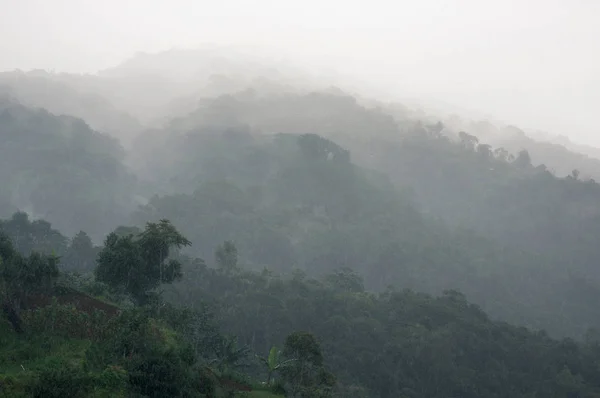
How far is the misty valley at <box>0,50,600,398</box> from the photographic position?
77.4 feet

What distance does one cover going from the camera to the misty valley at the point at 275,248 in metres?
23.6

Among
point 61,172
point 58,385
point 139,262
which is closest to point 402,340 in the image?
point 139,262

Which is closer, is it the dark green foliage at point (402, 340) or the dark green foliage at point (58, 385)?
the dark green foliage at point (58, 385)

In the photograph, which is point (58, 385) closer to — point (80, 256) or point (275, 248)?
point (80, 256)

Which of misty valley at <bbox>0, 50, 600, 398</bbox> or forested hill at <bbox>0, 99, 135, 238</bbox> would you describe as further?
forested hill at <bbox>0, 99, 135, 238</bbox>

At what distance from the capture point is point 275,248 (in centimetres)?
8831

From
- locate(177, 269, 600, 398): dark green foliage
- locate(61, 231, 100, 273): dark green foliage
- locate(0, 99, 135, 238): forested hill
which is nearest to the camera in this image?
locate(177, 269, 600, 398): dark green foliage

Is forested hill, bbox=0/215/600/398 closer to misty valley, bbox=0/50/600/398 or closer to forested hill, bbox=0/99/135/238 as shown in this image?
misty valley, bbox=0/50/600/398

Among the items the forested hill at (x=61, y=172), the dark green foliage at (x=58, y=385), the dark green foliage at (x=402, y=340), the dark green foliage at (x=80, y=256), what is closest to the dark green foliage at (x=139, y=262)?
the dark green foliage at (x=402, y=340)

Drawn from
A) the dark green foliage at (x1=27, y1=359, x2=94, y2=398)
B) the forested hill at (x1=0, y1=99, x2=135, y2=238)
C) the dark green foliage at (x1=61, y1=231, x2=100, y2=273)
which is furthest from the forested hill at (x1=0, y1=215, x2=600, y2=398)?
the forested hill at (x1=0, y1=99, x2=135, y2=238)

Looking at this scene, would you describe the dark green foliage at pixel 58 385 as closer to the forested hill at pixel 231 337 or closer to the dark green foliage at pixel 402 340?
the forested hill at pixel 231 337

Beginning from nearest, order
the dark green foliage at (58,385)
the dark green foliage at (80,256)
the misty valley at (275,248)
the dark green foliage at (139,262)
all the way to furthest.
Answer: the dark green foliage at (58,385) < the misty valley at (275,248) < the dark green foliage at (139,262) < the dark green foliage at (80,256)

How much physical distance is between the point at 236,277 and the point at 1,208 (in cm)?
5145

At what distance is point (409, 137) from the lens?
134 metres
